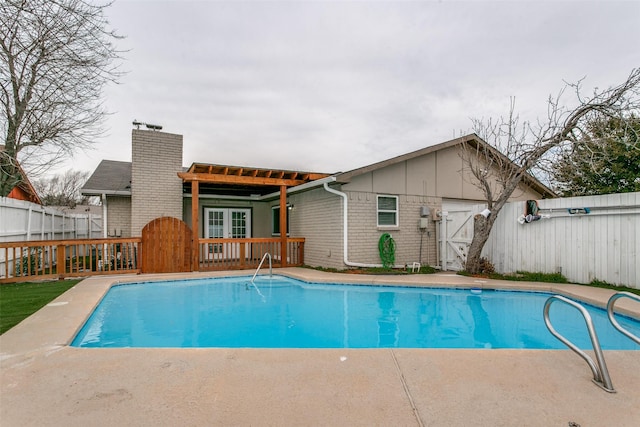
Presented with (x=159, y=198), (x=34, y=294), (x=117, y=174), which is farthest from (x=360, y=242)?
(x=117, y=174)

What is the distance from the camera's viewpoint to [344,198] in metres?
9.45

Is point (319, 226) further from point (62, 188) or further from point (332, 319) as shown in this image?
point (62, 188)

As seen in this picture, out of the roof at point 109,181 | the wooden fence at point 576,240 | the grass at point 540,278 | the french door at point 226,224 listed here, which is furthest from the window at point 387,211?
the roof at point 109,181

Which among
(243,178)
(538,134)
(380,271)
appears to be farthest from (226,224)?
(538,134)

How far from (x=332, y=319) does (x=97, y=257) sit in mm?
7018

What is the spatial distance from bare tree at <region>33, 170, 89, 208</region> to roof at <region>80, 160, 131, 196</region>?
22199 millimetres

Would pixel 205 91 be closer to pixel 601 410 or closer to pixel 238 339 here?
pixel 238 339

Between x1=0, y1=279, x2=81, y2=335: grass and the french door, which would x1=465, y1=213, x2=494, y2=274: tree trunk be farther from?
x1=0, y1=279, x2=81, y2=335: grass

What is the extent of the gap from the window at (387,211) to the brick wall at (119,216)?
8.51m

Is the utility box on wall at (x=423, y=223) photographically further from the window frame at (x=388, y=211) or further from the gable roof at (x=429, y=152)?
the gable roof at (x=429, y=152)

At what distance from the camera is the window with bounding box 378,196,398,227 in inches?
400

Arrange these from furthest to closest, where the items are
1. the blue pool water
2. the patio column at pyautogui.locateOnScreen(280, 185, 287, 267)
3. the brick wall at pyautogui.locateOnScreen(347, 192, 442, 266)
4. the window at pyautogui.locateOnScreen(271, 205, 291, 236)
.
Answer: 1. the window at pyautogui.locateOnScreen(271, 205, 291, 236)
2. the patio column at pyautogui.locateOnScreen(280, 185, 287, 267)
3. the brick wall at pyautogui.locateOnScreen(347, 192, 442, 266)
4. the blue pool water

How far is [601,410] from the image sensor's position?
7.57 feet

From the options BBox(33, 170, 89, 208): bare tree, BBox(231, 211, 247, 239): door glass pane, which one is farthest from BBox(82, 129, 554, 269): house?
BBox(33, 170, 89, 208): bare tree
